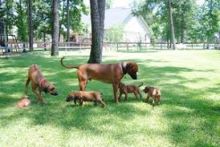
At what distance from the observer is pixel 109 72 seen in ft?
28.5

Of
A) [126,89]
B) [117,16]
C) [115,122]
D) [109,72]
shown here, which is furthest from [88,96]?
[117,16]

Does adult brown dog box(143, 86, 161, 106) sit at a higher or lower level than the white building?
lower

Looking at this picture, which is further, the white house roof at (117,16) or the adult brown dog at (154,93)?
the white house roof at (117,16)

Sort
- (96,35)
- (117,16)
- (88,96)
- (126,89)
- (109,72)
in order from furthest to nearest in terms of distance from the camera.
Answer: (117,16) < (96,35) < (126,89) < (109,72) < (88,96)

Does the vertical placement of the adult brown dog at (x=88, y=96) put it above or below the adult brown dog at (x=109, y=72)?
below

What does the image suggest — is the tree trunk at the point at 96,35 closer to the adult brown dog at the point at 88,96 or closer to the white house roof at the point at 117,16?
the adult brown dog at the point at 88,96

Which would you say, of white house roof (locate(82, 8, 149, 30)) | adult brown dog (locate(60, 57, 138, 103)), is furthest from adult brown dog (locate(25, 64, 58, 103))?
white house roof (locate(82, 8, 149, 30))

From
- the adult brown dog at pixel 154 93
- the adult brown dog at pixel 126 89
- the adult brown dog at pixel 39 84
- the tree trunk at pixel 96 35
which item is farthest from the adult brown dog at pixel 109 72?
the tree trunk at pixel 96 35

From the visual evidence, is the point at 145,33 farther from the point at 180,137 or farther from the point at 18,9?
the point at 180,137

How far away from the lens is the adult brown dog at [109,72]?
861 centimetres

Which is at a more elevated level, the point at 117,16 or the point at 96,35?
the point at 117,16

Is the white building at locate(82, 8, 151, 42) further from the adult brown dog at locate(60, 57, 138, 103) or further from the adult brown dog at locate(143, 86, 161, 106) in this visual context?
the adult brown dog at locate(143, 86, 161, 106)

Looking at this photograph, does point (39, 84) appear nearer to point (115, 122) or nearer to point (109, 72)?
point (109, 72)

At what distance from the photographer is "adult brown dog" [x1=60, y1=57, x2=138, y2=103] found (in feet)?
28.2
